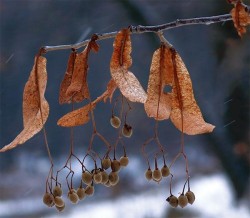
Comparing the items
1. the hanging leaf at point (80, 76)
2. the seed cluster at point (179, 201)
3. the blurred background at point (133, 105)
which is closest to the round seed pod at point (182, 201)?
the seed cluster at point (179, 201)

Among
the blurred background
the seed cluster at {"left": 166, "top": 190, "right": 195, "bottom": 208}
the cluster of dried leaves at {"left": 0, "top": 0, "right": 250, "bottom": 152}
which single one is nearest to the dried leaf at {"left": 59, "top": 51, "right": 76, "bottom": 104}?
the cluster of dried leaves at {"left": 0, "top": 0, "right": 250, "bottom": 152}

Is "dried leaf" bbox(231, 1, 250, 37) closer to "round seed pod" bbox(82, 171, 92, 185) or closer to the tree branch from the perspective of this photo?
the tree branch

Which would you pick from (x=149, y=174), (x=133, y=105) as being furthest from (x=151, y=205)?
(x=149, y=174)

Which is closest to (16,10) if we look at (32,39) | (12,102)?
(32,39)

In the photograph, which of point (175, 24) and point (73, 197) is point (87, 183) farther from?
point (175, 24)

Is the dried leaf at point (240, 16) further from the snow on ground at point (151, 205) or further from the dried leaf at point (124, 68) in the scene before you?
the snow on ground at point (151, 205)
